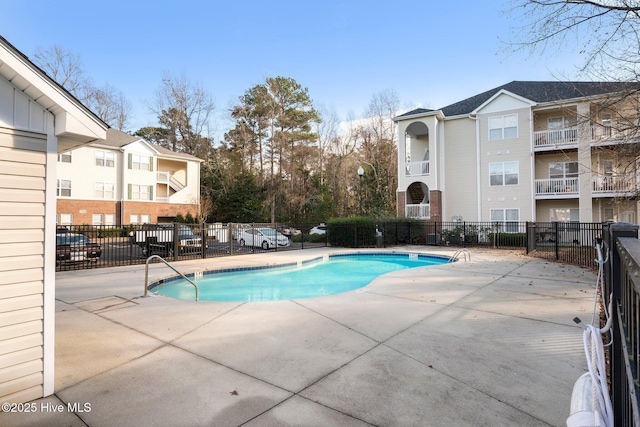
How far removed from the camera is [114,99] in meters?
35.0

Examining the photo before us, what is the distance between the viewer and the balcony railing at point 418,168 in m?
22.6

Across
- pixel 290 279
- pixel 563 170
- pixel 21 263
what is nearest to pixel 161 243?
pixel 290 279

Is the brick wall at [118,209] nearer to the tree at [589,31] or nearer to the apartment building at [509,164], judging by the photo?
the apartment building at [509,164]

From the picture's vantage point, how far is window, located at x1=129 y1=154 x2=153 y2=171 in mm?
28266

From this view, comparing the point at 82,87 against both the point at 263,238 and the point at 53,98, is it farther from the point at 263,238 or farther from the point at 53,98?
the point at 53,98

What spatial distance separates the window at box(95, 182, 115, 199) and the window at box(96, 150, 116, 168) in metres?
1.62

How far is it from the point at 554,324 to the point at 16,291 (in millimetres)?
6602

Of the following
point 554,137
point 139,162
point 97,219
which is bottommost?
point 97,219

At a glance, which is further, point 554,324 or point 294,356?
point 554,324

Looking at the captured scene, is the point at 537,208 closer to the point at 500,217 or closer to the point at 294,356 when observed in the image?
the point at 500,217

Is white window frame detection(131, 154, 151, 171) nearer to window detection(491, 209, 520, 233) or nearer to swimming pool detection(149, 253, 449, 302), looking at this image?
swimming pool detection(149, 253, 449, 302)

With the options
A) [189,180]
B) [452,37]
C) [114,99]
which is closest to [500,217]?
[452,37]

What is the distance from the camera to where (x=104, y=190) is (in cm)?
2714

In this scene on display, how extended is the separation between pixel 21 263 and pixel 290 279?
29.4 feet
